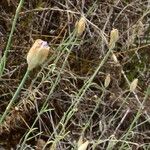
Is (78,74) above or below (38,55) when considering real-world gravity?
below

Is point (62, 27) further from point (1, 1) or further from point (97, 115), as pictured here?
point (97, 115)

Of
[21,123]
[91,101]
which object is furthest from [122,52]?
[21,123]

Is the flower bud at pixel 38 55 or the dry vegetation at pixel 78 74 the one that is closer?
the flower bud at pixel 38 55

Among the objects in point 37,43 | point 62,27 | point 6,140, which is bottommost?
point 6,140

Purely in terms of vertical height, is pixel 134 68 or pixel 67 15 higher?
pixel 67 15

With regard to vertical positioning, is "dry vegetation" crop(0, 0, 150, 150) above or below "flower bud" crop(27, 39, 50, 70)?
below

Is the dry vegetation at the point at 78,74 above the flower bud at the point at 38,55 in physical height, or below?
below

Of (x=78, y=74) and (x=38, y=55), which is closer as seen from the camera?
(x=38, y=55)

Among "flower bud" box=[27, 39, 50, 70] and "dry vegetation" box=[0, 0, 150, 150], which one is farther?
"dry vegetation" box=[0, 0, 150, 150]
